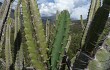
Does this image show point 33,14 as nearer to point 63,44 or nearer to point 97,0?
point 63,44

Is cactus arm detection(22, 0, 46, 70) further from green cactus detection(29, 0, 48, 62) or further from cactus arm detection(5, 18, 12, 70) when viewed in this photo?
cactus arm detection(5, 18, 12, 70)

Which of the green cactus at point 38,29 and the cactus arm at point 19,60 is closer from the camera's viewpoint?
the green cactus at point 38,29

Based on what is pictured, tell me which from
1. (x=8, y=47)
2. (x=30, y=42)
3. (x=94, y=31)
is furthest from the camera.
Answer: (x=8, y=47)

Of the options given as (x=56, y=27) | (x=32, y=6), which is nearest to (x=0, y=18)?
(x=32, y=6)

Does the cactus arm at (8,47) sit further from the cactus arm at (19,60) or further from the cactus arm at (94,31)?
the cactus arm at (94,31)

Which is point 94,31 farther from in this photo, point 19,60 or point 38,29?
point 19,60

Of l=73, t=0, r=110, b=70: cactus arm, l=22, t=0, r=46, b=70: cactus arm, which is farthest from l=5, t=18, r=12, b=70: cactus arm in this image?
l=73, t=0, r=110, b=70: cactus arm

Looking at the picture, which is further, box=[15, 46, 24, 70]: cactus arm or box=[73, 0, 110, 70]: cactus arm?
box=[15, 46, 24, 70]: cactus arm

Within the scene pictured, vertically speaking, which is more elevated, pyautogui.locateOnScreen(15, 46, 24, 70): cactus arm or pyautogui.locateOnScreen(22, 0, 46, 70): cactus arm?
pyautogui.locateOnScreen(22, 0, 46, 70): cactus arm

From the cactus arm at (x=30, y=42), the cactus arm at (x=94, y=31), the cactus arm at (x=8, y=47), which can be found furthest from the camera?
the cactus arm at (x=8, y=47)

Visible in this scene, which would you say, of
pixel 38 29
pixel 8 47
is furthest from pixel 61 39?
pixel 8 47

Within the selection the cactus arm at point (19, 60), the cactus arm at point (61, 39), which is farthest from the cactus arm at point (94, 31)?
the cactus arm at point (19, 60)

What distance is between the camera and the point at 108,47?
1.74 metres

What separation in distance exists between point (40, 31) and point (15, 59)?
1187 mm
